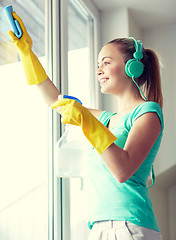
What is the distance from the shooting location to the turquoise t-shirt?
1188 mm

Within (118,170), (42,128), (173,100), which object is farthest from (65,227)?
(173,100)

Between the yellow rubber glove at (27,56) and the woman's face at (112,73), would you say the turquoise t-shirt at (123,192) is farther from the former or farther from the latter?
the yellow rubber glove at (27,56)

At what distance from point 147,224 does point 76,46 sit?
1346 millimetres

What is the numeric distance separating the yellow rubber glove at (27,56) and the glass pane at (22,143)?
5.2 inches

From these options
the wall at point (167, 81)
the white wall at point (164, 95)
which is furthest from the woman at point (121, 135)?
the wall at point (167, 81)

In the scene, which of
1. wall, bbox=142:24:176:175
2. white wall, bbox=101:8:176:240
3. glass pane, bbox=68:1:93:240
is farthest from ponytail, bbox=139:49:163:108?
wall, bbox=142:24:176:175

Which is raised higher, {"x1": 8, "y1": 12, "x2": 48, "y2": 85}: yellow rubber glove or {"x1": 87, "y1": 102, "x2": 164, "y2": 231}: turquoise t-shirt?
{"x1": 8, "y1": 12, "x2": 48, "y2": 85}: yellow rubber glove

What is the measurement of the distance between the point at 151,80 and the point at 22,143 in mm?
606

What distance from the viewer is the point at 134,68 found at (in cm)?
133

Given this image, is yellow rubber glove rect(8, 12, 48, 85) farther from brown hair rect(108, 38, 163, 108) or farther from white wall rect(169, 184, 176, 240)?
white wall rect(169, 184, 176, 240)

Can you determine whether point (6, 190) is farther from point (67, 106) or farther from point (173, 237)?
point (173, 237)

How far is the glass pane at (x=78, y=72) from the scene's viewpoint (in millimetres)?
2027

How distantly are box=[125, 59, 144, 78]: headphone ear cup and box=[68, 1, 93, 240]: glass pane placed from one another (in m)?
0.72

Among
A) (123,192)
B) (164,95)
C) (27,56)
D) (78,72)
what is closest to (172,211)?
(164,95)
